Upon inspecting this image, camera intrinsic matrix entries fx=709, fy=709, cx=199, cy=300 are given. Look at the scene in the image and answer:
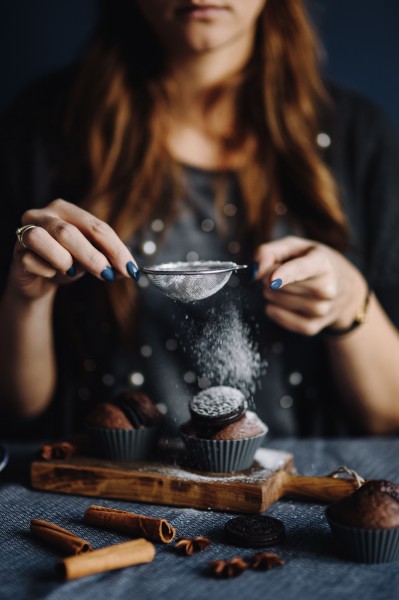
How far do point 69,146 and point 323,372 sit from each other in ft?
2.85

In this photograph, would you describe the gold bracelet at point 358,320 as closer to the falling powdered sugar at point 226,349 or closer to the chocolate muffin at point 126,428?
the falling powdered sugar at point 226,349

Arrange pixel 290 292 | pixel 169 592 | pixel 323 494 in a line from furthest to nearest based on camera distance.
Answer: pixel 290 292
pixel 323 494
pixel 169 592

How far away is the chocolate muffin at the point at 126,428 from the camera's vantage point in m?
1.22

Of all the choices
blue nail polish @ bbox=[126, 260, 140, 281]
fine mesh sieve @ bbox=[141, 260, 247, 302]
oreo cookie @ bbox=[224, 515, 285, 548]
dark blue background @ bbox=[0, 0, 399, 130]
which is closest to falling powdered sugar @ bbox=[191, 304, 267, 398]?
fine mesh sieve @ bbox=[141, 260, 247, 302]

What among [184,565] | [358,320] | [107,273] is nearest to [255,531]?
[184,565]

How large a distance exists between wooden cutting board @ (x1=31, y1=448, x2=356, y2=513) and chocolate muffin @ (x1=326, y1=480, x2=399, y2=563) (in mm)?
167

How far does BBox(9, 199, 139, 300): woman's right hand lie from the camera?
1.17 m

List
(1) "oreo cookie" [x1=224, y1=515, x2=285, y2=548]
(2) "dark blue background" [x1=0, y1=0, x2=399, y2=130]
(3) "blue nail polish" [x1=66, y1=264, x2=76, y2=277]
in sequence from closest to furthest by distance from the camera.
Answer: (1) "oreo cookie" [x1=224, y1=515, x2=285, y2=548]
(3) "blue nail polish" [x1=66, y1=264, x2=76, y2=277]
(2) "dark blue background" [x1=0, y1=0, x2=399, y2=130]

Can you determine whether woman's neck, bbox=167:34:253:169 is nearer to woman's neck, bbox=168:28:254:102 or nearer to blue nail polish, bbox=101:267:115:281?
woman's neck, bbox=168:28:254:102

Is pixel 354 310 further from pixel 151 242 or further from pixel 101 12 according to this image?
pixel 101 12

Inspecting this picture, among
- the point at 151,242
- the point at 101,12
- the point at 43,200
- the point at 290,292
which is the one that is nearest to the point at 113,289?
the point at 151,242

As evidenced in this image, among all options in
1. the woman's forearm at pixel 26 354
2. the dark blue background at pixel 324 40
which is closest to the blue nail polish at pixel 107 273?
the woman's forearm at pixel 26 354

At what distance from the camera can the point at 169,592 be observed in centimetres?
85

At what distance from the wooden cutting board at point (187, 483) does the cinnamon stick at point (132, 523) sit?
0.09 m
